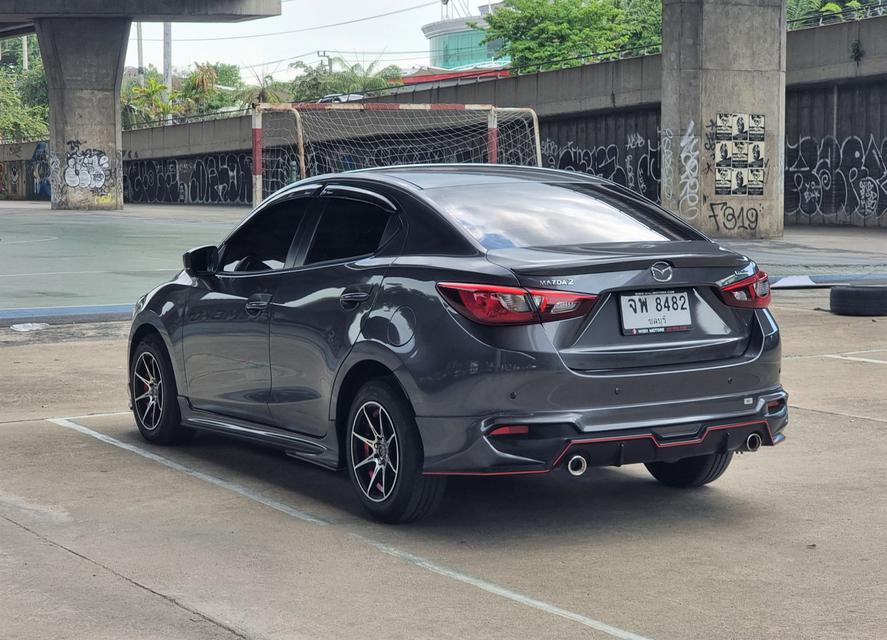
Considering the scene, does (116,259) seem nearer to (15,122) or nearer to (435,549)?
(435,549)

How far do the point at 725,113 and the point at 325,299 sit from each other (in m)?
25.0

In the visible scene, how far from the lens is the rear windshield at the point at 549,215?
576 cm

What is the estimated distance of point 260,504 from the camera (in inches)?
244

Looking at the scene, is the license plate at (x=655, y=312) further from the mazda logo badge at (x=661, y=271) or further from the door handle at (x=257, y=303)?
the door handle at (x=257, y=303)

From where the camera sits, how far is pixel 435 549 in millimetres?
5398

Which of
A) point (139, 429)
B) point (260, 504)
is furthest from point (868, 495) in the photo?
point (139, 429)

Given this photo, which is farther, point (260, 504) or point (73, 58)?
point (73, 58)

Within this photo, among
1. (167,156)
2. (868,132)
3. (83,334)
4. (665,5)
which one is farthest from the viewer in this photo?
(167,156)

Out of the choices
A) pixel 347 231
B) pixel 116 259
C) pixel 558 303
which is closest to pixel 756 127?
pixel 116 259

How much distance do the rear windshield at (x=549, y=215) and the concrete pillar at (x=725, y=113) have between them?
78.8 ft

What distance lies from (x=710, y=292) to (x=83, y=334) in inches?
344

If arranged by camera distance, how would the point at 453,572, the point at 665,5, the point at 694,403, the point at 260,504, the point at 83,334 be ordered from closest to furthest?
the point at 453,572
the point at 694,403
the point at 260,504
the point at 83,334
the point at 665,5

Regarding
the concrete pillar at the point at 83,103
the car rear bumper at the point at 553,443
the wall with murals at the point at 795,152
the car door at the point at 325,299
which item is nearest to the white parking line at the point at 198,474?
the car door at the point at 325,299

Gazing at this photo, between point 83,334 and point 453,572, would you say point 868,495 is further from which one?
point 83,334
